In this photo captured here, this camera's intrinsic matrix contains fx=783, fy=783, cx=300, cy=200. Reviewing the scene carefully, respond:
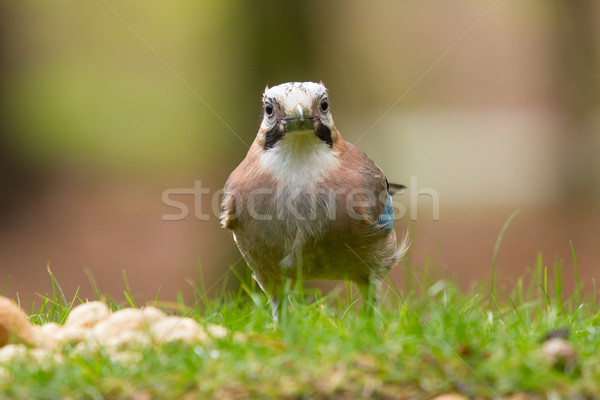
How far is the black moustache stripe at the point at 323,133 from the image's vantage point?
3677 mm

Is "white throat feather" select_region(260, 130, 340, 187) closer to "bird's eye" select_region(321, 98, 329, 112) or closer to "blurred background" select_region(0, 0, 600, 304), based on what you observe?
"bird's eye" select_region(321, 98, 329, 112)

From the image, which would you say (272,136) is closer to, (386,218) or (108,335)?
(386,218)

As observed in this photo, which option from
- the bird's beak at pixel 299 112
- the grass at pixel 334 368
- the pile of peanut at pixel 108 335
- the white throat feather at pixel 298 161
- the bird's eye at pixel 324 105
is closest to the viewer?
the grass at pixel 334 368

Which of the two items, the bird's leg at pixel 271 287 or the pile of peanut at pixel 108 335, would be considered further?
the bird's leg at pixel 271 287

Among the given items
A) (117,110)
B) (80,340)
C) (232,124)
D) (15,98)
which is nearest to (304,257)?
(80,340)

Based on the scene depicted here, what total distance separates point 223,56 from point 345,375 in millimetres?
5115

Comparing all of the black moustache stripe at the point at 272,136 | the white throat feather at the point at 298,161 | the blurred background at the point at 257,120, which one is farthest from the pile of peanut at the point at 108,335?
the blurred background at the point at 257,120

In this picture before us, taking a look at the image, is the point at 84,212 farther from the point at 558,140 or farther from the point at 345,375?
the point at 345,375

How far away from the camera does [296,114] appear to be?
353cm

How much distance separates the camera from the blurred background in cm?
684

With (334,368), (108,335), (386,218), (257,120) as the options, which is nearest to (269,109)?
(386,218)

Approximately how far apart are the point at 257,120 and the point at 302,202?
2.82m

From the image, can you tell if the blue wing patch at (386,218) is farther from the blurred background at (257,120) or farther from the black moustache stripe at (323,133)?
the blurred background at (257,120)

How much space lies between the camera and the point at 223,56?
6.93 m
